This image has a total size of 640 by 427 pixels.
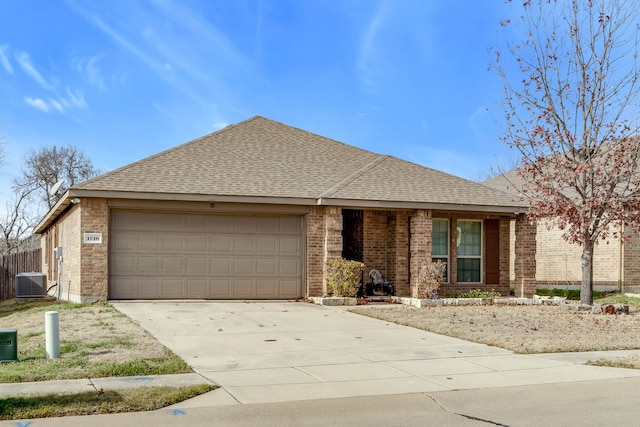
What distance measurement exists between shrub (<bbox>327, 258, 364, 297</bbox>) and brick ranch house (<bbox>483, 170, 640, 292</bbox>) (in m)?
7.07

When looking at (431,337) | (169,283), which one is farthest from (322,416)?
(169,283)

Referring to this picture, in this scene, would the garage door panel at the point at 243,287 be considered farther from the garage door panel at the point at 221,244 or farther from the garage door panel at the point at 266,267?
the garage door panel at the point at 221,244

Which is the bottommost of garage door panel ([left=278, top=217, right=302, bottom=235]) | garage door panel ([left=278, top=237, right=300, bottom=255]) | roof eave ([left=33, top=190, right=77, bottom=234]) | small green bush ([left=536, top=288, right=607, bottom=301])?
small green bush ([left=536, top=288, right=607, bottom=301])

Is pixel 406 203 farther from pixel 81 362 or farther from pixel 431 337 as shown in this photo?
pixel 81 362

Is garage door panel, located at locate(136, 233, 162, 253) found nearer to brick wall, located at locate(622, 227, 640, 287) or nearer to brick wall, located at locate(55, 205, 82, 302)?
brick wall, located at locate(55, 205, 82, 302)

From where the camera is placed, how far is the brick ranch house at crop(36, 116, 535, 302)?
1781cm

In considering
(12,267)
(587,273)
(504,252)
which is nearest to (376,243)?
(504,252)

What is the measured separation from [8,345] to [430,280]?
11817 mm

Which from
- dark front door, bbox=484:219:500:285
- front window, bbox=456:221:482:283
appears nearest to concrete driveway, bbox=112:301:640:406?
front window, bbox=456:221:482:283

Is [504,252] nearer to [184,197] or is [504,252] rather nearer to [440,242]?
[440,242]

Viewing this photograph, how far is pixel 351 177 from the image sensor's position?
66.8ft

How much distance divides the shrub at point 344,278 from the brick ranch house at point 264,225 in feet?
1.53

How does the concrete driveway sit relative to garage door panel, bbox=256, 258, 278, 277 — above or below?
below

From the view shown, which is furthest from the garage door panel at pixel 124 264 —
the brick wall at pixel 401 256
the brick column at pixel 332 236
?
the brick wall at pixel 401 256
